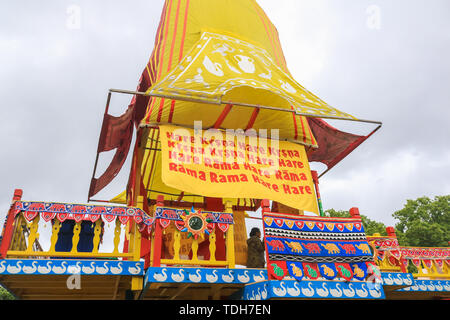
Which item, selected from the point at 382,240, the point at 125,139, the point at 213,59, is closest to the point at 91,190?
the point at 125,139

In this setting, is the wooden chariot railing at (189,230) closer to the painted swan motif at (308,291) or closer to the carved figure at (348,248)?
the painted swan motif at (308,291)

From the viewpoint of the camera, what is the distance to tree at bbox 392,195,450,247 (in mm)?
21719

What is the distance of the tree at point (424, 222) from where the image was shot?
21719 millimetres

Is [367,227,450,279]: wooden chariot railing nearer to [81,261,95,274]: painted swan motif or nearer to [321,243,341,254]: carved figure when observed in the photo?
[321,243,341,254]: carved figure

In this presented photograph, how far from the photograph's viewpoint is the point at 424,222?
22547 mm

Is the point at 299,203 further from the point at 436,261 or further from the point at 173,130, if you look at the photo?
the point at 436,261

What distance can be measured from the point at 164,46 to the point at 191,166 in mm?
3476

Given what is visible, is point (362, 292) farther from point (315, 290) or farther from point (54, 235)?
point (54, 235)

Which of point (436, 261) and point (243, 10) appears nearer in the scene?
point (436, 261)

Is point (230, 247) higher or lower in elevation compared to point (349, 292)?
higher

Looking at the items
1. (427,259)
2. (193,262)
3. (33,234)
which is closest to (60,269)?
(33,234)

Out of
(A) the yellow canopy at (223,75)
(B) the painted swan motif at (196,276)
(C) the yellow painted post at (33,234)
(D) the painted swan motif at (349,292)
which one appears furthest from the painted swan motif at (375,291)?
(C) the yellow painted post at (33,234)
